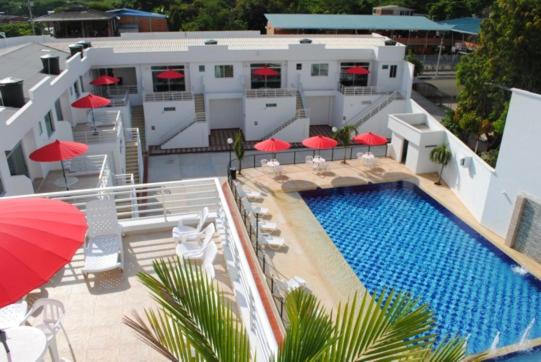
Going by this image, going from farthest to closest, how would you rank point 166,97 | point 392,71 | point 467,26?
point 467,26, point 392,71, point 166,97

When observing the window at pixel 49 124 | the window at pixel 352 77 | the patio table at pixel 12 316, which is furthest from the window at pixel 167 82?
the patio table at pixel 12 316

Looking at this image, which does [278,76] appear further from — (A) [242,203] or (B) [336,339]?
(B) [336,339]

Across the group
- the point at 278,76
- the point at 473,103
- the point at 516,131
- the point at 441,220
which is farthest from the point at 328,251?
the point at 278,76

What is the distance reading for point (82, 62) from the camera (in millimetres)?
23266

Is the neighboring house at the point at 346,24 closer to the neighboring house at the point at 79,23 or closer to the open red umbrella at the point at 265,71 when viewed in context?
the open red umbrella at the point at 265,71

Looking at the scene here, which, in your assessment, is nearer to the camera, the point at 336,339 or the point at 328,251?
the point at 336,339

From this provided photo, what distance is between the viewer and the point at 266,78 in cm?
2909

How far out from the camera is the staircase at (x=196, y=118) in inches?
1047

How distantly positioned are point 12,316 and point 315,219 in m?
13.1

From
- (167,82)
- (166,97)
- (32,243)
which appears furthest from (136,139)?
(32,243)

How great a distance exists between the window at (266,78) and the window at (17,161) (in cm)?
1738

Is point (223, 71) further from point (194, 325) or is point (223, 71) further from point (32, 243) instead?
point (194, 325)

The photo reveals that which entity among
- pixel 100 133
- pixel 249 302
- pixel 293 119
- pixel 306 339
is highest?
pixel 306 339

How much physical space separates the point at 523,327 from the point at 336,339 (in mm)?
11440
